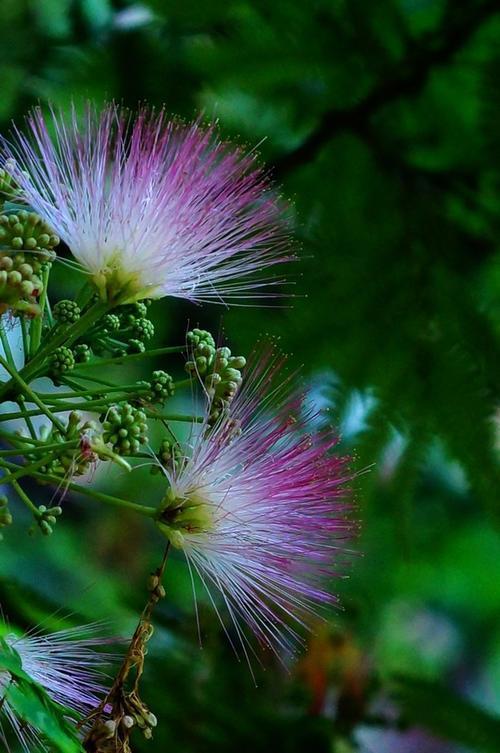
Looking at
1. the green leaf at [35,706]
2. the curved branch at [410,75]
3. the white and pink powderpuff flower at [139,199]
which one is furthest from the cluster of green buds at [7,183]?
the curved branch at [410,75]

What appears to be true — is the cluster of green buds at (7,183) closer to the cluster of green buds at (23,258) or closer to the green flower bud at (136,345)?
the cluster of green buds at (23,258)

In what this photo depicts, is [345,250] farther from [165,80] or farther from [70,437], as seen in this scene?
[70,437]

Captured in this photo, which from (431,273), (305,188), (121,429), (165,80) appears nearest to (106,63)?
(165,80)

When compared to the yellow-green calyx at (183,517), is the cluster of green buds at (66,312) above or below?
above

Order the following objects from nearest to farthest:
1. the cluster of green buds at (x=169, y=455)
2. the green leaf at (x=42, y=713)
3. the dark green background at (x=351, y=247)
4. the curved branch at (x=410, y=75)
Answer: the green leaf at (x=42, y=713)
the cluster of green buds at (x=169, y=455)
the dark green background at (x=351, y=247)
the curved branch at (x=410, y=75)

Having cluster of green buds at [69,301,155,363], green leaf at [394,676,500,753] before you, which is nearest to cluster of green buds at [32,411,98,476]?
cluster of green buds at [69,301,155,363]

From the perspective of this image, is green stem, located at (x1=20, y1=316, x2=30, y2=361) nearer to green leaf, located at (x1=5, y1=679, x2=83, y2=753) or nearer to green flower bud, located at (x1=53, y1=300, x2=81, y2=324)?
green flower bud, located at (x1=53, y1=300, x2=81, y2=324)
